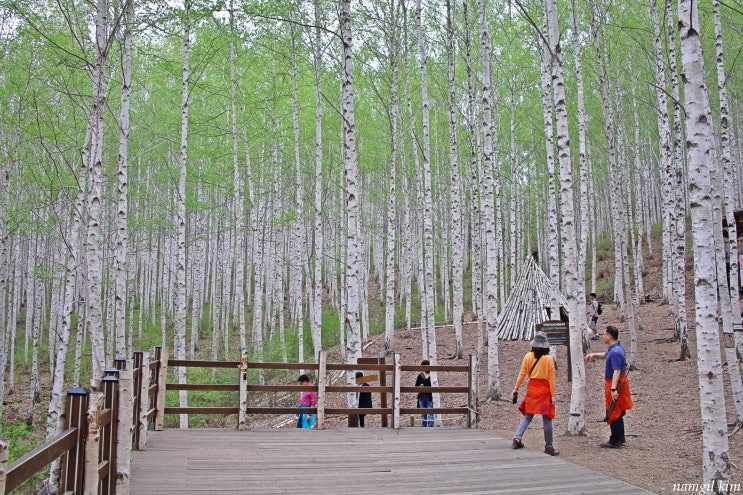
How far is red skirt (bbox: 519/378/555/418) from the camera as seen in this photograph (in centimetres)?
712

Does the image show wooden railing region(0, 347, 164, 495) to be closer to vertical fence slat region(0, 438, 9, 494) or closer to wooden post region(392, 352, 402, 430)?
vertical fence slat region(0, 438, 9, 494)

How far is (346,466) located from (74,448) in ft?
11.9

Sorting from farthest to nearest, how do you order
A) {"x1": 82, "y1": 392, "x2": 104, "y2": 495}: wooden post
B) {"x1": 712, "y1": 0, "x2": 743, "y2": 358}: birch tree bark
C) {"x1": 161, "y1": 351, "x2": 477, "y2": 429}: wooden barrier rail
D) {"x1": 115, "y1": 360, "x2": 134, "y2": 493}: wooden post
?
{"x1": 712, "y1": 0, "x2": 743, "y2": 358}: birch tree bark → {"x1": 161, "y1": 351, "x2": 477, "y2": 429}: wooden barrier rail → {"x1": 115, "y1": 360, "x2": 134, "y2": 493}: wooden post → {"x1": 82, "y1": 392, "x2": 104, "y2": 495}: wooden post

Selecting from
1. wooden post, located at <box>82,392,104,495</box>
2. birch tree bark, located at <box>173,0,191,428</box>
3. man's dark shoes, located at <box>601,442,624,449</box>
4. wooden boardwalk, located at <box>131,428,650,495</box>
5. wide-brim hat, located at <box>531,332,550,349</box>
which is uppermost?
birch tree bark, located at <box>173,0,191,428</box>

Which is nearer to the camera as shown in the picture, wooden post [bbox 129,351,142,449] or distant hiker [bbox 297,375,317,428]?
wooden post [bbox 129,351,142,449]

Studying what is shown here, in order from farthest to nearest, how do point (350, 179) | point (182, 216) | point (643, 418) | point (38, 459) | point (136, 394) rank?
point (182, 216)
point (350, 179)
point (643, 418)
point (136, 394)
point (38, 459)

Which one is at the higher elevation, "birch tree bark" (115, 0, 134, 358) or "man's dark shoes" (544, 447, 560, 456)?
"birch tree bark" (115, 0, 134, 358)

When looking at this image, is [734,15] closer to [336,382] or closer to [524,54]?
[524,54]

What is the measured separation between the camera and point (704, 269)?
5293 millimetres

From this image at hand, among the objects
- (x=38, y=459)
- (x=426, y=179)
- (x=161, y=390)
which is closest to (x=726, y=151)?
(x=426, y=179)

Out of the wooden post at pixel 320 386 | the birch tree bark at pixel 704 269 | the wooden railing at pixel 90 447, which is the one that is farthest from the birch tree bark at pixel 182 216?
the birch tree bark at pixel 704 269

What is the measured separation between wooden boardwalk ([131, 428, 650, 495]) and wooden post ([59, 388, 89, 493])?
1.83 metres

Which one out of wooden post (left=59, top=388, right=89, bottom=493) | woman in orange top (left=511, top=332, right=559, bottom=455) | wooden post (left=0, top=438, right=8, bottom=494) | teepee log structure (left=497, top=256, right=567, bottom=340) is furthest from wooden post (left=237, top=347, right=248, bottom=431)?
teepee log structure (left=497, top=256, right=567, bottom=340)

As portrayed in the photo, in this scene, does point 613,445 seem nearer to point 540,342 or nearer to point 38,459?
point 540,342
